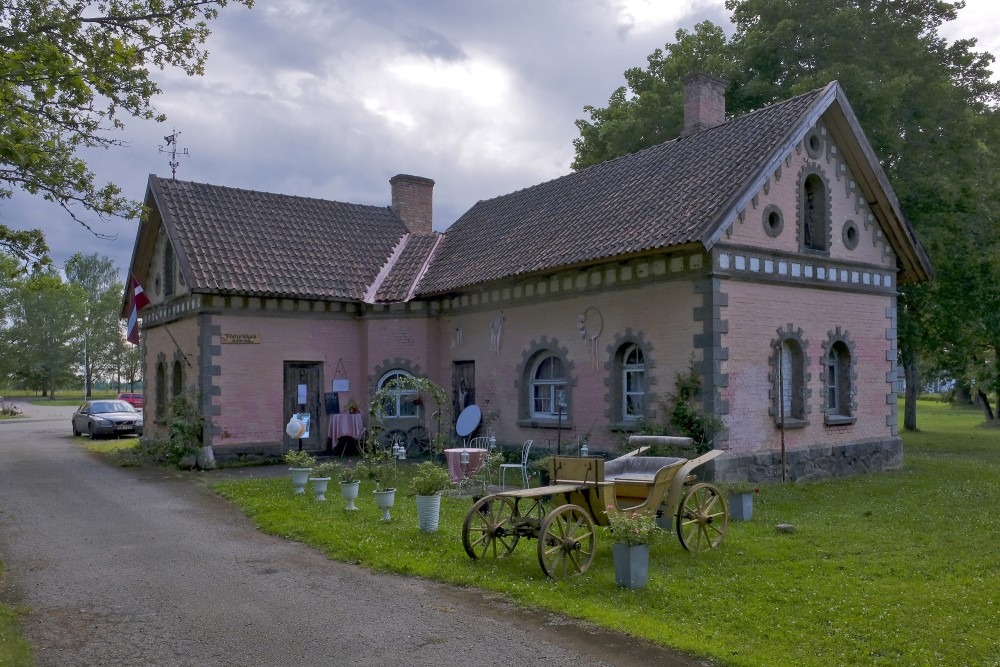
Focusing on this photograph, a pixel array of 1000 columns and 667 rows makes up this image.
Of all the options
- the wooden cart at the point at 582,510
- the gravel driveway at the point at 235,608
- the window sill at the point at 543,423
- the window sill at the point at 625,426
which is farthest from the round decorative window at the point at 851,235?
the gravel driveway at the point at 235,608

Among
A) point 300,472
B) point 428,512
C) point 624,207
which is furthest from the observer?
point 624,207

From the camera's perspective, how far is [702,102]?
1952 centimetres

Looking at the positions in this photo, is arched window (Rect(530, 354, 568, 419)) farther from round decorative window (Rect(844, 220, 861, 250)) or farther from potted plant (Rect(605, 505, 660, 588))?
potted plant (Rect(605, 505, 660, 588))

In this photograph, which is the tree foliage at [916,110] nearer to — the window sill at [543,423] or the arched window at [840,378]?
the arched window at [840,378]

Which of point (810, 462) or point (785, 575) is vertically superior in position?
point (810, 462)

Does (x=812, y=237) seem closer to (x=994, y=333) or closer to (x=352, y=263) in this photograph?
(x=994, y=333)

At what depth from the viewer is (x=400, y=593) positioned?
25.9 ft

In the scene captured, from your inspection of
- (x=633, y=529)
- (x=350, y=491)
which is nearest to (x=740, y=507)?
(x=633, y=529)

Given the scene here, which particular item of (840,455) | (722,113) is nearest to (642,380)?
(840,455)

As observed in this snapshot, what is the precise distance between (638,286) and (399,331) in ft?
23.6

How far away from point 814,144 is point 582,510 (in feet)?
36.0

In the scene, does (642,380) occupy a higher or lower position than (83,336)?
lower

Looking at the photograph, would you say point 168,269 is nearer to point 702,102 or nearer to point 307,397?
point 307,397

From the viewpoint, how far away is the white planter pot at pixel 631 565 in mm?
7707
